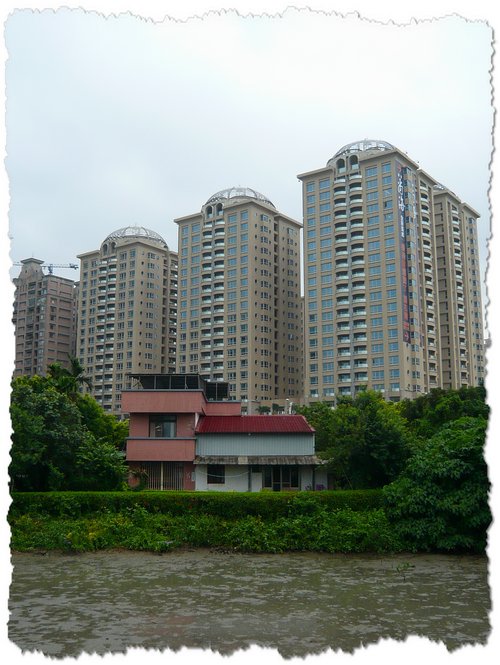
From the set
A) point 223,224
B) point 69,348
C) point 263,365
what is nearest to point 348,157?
point 223,224

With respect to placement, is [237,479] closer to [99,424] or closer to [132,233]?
[99,424]

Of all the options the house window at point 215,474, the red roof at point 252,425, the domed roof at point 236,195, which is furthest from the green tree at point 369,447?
the domed roof at point 236,195

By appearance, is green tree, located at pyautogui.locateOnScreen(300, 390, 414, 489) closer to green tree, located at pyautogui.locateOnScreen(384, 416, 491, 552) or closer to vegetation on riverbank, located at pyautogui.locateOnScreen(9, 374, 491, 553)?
vegetation on riverbank, located at pyautogui.locateOnScreen(9, 374, 491, 553)

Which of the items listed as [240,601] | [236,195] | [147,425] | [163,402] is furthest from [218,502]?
[236,195]

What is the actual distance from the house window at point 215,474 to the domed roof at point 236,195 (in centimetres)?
8508

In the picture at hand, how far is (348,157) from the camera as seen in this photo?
315 feet

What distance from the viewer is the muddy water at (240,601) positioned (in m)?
10.7

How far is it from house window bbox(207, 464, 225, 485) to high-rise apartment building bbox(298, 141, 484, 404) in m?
54.4

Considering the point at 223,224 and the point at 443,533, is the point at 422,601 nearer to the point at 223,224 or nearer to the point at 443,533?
the point at 443,533

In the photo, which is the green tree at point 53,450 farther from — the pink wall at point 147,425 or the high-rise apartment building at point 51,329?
the high-rise apartment building at point 51,329

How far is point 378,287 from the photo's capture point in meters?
89.5

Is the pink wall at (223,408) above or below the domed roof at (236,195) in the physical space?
below

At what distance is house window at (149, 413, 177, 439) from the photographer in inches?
1372

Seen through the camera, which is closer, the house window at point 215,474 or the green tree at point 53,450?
the green tree at point 53,450
